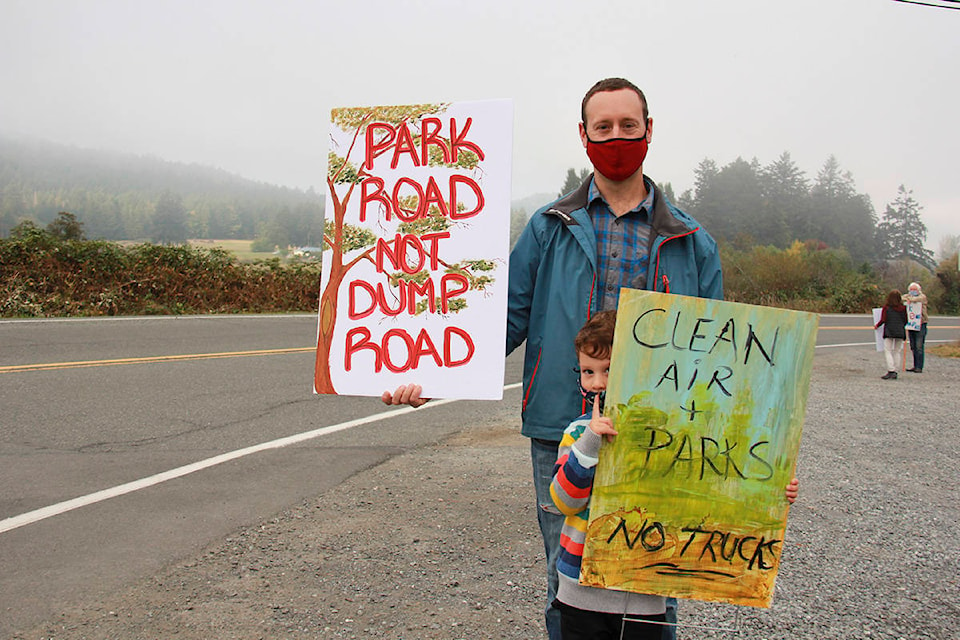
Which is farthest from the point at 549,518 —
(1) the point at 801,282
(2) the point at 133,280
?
(1) the point at 801,282

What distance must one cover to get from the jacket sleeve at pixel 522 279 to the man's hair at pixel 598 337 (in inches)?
13.3

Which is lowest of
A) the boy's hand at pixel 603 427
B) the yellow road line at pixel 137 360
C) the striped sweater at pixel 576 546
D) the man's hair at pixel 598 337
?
the yellow road line at pixel 137 360

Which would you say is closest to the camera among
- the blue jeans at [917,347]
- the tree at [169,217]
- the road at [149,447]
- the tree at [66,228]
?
the road at [149,447]

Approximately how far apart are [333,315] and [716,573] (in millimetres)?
1322

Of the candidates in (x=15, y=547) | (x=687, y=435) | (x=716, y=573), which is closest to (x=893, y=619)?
(x=716, y=573)

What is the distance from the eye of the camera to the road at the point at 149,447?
397cm

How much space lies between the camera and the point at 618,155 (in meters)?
2.18

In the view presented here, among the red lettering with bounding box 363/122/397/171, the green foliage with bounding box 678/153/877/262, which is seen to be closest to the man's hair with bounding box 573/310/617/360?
the red lettering with bounding box 363/122/397/171

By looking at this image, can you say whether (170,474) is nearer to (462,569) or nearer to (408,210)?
(462,569)

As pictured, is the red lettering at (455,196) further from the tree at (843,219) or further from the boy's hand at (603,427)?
the tree at (843,219)

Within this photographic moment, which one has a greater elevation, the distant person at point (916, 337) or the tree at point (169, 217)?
the tree at point (169, 217)

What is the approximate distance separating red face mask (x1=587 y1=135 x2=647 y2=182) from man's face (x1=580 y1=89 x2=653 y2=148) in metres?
0.02

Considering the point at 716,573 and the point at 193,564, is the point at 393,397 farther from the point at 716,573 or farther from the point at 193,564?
the point at 193,564

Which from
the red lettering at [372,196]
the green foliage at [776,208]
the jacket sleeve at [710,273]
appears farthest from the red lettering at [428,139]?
the green foliage at [776,208]
